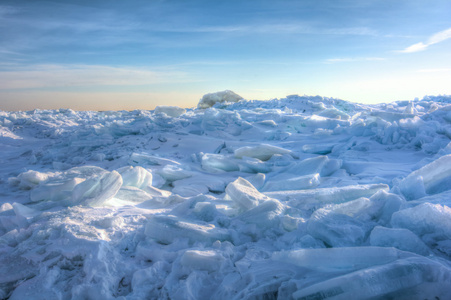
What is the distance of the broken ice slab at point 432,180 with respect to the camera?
6.98 feet

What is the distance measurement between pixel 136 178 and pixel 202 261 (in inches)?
82.0

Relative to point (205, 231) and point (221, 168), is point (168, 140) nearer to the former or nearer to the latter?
point (221, 168)

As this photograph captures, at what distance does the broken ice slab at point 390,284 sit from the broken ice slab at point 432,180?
3.96ft

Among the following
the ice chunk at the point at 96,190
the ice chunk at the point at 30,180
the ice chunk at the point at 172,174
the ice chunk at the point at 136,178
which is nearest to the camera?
the ice chunk at the point at 96,190

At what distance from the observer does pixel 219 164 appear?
4402 millimetres

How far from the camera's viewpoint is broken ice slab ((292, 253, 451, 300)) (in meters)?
1.03

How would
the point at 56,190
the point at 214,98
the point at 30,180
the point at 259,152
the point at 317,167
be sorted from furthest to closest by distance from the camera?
1. the point at 214,98
2. the point at 259,152
3. the point at 30,180
4. the point at 317,167
5. the point at 56,190

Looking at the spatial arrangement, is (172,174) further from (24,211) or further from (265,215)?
(265,215)

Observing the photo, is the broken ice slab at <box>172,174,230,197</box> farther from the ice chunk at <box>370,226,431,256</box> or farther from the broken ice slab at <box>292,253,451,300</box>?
the broken ice slab at <box>292,253,451,300</box>

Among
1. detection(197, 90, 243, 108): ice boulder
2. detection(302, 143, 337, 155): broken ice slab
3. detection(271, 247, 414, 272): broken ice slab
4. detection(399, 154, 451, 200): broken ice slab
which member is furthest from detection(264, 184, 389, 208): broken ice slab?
detection(197, 90, 243, 108): ice boulder

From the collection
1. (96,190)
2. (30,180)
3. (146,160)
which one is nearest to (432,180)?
(96,190)

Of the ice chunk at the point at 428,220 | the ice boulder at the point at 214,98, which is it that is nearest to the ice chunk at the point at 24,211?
the ice chunk at the point at 428,220

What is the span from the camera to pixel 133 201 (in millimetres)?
2889

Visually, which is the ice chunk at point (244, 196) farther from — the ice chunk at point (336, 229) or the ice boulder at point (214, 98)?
the ice boulder at point (214, 98)
